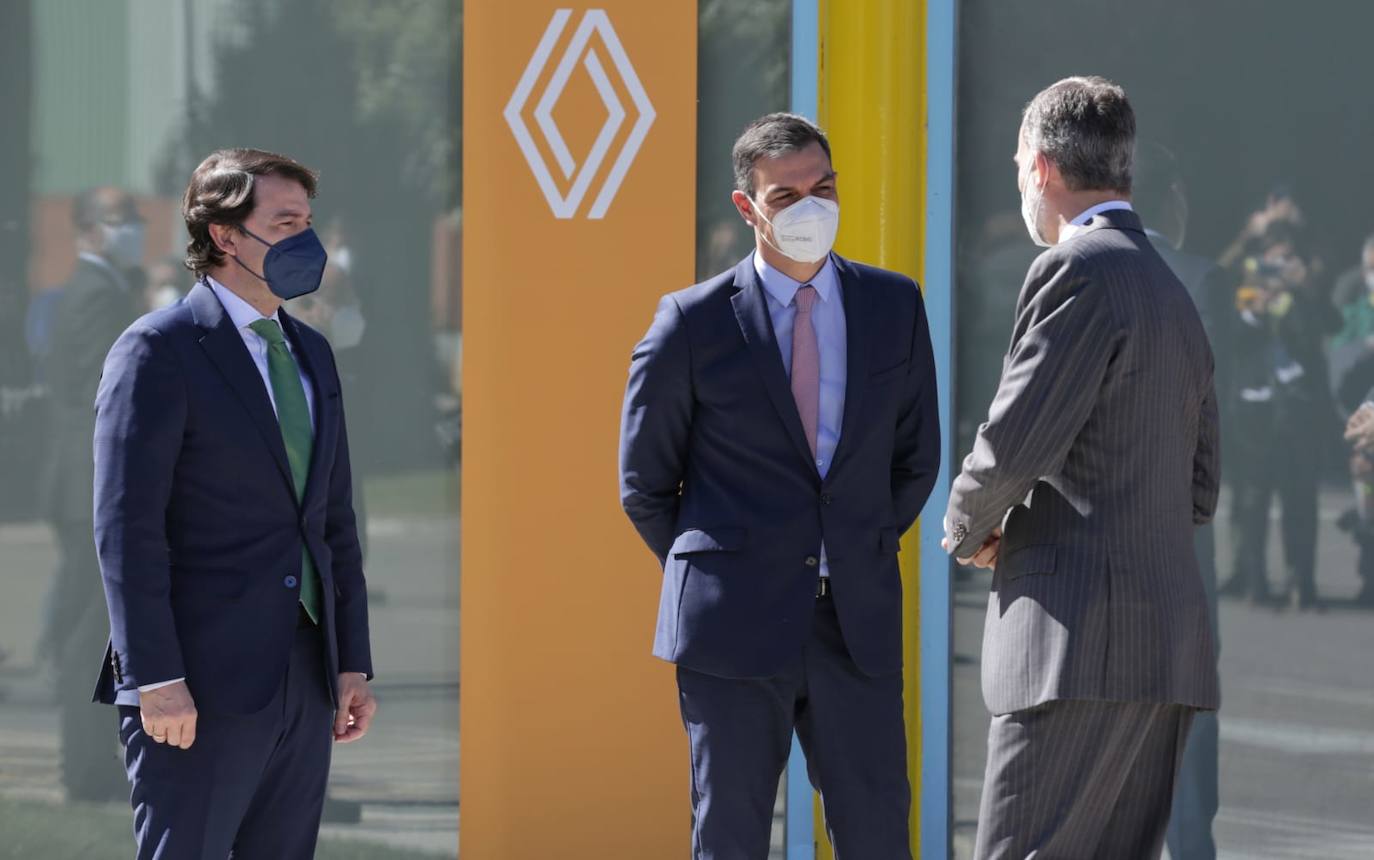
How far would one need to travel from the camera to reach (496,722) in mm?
4750

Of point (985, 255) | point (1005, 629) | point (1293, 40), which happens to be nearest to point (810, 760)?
point (1005, 629)

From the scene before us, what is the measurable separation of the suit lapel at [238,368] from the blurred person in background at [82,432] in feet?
5.79

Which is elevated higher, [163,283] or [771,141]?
[771,141]

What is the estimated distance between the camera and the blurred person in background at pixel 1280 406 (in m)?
4.50

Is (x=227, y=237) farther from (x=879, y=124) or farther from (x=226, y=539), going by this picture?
(x=879, y=124)

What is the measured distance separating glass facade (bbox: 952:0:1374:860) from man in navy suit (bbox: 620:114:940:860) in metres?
1.37

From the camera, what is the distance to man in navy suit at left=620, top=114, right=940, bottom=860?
343 centimetres

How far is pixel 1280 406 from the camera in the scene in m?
4.52

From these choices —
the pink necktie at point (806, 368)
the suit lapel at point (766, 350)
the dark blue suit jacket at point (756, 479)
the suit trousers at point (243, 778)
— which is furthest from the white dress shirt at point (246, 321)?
the pink necktie at point (806, 368)

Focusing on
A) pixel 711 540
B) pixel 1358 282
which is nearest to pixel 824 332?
pixel 711 540

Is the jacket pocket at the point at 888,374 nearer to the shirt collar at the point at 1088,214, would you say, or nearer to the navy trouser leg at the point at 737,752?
the shirt collar at the point at 1088,214

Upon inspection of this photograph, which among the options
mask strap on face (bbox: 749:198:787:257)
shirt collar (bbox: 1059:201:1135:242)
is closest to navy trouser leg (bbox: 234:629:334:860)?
mask strap on face (bbox: 749:198:787:257)

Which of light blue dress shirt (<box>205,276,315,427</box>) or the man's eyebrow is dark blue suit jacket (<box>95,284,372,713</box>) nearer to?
light blue dress shirt (<box>205,276,315,427</box>)

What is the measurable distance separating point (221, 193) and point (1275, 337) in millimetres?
2820
